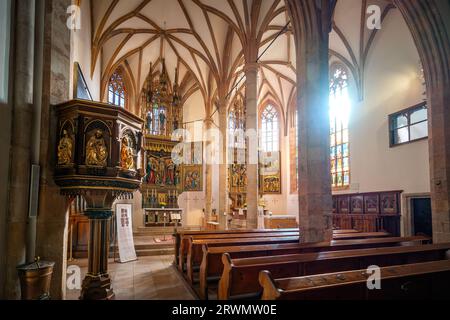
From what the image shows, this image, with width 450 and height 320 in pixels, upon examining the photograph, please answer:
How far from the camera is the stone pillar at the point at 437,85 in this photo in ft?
24.4

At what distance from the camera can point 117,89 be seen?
1769cm

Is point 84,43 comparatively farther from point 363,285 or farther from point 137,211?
point 363,285

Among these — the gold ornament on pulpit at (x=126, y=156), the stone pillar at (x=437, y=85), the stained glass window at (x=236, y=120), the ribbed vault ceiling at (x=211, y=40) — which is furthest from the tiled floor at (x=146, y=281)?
the stained glass window at (x=236, y=120)

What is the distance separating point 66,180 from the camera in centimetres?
449

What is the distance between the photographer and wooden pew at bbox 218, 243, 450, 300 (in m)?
3.63

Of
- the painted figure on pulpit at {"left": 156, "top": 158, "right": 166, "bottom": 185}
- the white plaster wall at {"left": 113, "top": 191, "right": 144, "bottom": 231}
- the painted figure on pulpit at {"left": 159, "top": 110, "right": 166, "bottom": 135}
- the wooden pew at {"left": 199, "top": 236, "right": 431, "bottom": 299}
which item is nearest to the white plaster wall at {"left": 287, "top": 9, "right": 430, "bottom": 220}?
the wooden pew at {"left": 199, "top": 236, "right": 431, "bottom": 299}

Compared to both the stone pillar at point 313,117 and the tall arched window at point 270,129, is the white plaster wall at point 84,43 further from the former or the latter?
the tall arched window at point 270,129

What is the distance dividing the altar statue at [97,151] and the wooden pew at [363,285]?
3232 mm

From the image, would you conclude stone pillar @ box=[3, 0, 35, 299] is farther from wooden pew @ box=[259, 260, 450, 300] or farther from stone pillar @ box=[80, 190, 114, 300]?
wooden pew @ box=[259, 260, 450, 300]

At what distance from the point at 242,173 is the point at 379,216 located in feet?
29.9

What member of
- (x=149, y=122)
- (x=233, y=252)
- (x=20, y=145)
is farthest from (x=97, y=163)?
(x=149, y=122)

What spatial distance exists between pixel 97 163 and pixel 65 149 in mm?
496

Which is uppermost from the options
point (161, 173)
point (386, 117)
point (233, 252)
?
point (386, 117)
